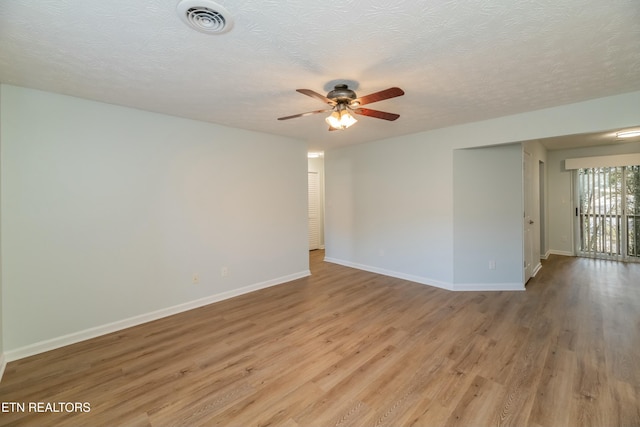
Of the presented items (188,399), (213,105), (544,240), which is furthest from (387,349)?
(544,240)

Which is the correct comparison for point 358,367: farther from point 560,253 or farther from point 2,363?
point 560,253

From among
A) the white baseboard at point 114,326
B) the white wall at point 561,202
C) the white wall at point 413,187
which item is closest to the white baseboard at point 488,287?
the white wall at point 413,187

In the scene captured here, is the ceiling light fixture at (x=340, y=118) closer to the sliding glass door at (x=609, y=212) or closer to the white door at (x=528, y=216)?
→ the white door at (x=528, y=216)

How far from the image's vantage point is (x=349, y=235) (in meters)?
5.41

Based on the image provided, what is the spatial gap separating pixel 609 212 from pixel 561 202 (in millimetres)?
798

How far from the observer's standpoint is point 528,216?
14.4 feet

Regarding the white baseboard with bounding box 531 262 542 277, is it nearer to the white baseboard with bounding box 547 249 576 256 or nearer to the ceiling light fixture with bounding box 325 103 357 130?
the white baseboard with bounding box 547 249 576 256

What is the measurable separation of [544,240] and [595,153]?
6.83 feet

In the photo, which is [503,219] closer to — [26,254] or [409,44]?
[409,44]

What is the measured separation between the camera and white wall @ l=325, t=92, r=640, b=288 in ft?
9.50

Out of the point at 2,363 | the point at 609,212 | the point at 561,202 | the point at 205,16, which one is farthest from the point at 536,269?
the point at 2,363

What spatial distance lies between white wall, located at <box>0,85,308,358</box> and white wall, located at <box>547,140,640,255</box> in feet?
22.0

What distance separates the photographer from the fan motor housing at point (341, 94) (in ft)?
7.26

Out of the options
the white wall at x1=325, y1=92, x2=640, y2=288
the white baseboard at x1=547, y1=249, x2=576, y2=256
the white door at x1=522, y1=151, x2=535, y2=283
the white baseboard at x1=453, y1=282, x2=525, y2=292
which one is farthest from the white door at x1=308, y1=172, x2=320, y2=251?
the white baseboard at x1=547, y1=249, x2=576, y2=256
